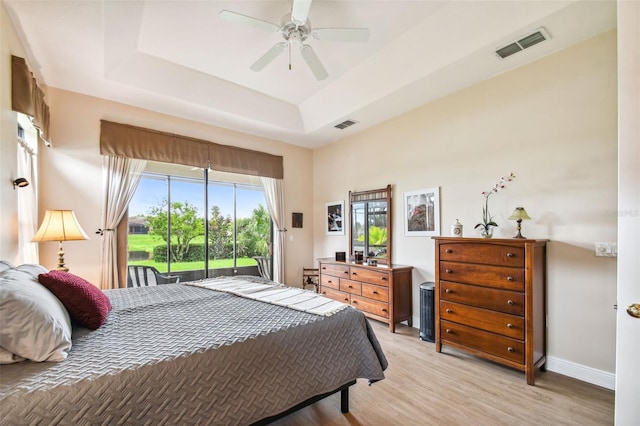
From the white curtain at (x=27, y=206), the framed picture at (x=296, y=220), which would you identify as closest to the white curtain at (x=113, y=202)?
the white curtain at (x=27, y=206)

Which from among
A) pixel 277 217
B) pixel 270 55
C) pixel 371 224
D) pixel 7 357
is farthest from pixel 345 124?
pixel 7 357

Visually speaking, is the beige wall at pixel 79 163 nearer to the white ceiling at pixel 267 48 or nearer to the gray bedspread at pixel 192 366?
the white ceiling at pixel 267 48

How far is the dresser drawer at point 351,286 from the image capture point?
404 cm

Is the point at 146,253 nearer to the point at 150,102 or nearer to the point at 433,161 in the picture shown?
the point at 150,102

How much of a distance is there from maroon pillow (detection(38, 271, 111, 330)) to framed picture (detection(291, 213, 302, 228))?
12.6 ft

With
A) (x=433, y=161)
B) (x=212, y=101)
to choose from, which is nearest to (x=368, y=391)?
(x=433, y=161)

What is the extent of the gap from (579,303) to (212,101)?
4.62 meters

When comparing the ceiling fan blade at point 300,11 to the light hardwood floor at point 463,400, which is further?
the ceiling fan blade at point 300,11

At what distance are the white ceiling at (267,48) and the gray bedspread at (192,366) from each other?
2.50 m

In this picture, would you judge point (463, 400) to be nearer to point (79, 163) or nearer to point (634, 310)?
point (634, 310)

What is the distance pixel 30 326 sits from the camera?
1.22 metres

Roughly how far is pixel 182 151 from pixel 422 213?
357 centimetres

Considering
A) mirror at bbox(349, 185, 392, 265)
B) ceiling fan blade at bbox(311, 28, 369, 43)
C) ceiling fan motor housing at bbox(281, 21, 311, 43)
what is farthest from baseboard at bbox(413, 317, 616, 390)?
ceiling fan motor housing at bbox(281, 21, 311, 43)

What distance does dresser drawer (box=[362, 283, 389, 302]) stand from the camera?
366cm
